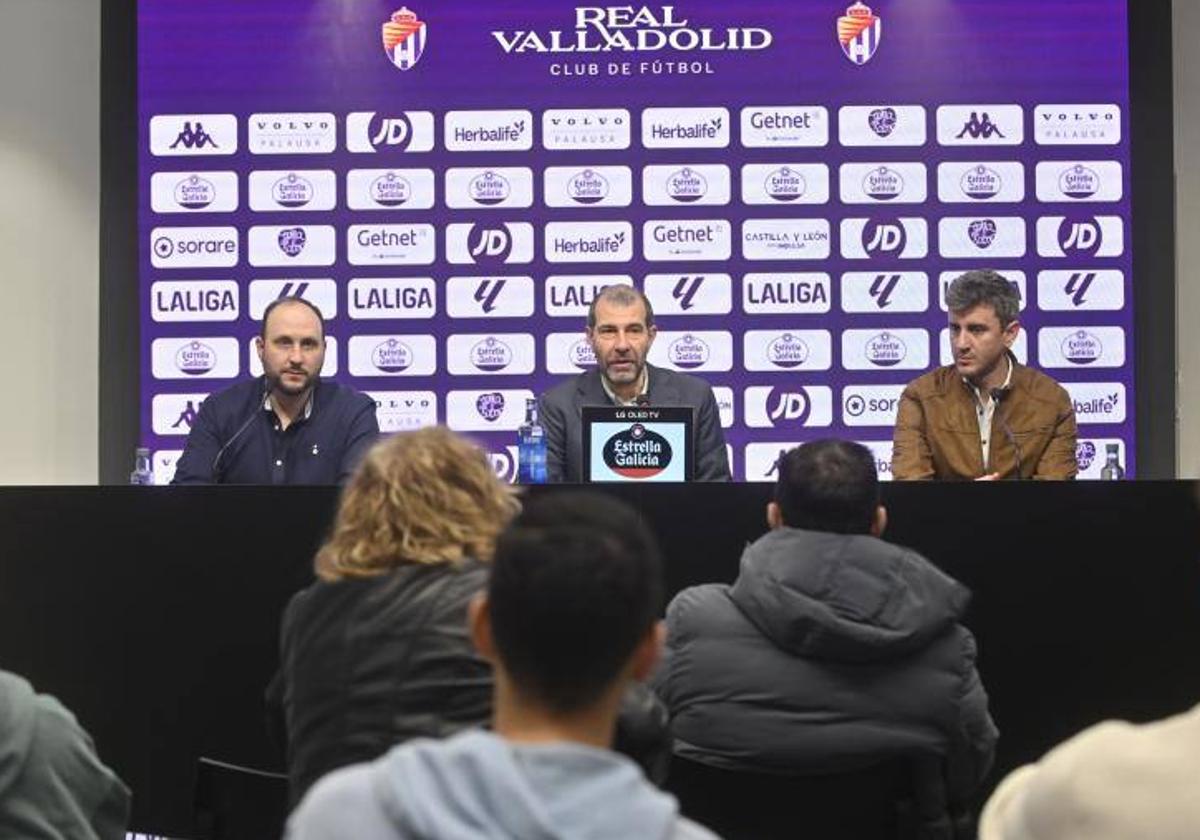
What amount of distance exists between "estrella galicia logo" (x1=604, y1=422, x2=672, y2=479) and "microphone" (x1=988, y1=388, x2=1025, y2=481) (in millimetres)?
998

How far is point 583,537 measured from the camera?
100 centimetres

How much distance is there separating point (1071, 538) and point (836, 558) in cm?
96

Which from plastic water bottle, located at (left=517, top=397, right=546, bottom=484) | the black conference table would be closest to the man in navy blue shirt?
plastic water bottle, located at (left=517, top=397, right=546, bottom=484)

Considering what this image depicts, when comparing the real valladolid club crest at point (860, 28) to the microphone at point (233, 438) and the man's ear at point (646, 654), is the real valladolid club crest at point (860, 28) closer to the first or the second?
the microphone at point (233, 438)

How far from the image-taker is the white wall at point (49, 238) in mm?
5445

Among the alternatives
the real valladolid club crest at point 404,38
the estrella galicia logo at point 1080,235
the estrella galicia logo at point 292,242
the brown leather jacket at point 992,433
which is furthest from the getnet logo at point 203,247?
the estrella galicia logo at point 1080,235

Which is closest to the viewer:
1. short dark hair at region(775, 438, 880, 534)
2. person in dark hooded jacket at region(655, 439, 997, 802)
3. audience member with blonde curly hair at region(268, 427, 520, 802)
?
audience member with blonde curly hair at region(268, 427, 520, 802)

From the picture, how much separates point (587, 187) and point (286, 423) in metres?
1.67

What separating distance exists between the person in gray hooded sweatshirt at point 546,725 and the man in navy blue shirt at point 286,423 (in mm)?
2971

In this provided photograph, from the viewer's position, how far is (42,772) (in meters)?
1.59

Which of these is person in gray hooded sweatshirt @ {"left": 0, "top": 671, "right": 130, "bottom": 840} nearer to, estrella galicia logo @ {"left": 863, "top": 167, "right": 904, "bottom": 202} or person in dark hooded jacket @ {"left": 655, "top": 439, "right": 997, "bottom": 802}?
person in dark hooded jacket @ {"left": 655, "top": 439, "right": 997, "bottom": 802}

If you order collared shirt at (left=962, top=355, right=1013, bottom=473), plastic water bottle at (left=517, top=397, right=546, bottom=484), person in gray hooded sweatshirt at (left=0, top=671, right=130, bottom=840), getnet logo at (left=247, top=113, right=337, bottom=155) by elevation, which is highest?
getnet logo at (left=247, top=113, right=337, bottom=155)

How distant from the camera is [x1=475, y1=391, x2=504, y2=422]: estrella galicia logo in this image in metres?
5.27

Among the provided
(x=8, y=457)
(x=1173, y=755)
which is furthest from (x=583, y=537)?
(x=8, y=457)
